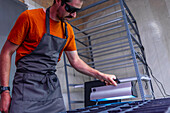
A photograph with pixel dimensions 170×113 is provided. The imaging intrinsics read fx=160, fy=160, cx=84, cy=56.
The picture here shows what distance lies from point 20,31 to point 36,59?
157 mm

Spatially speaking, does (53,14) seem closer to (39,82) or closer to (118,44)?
(39,82)

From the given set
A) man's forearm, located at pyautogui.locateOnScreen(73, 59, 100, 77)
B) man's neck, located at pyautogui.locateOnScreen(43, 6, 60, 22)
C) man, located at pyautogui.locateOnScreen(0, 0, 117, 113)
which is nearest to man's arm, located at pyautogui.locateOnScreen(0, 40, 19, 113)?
man, located at pyautogui.locateOnScreen(0, 0, 117, 113)

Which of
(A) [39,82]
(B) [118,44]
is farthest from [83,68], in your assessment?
(B) [118,44]

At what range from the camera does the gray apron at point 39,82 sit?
73cm

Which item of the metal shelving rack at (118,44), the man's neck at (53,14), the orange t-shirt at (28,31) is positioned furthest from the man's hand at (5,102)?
the metal shelving rack at (118,44)

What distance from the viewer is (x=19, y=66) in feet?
2.61

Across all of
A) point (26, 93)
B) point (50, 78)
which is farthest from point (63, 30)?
point (26, 93)

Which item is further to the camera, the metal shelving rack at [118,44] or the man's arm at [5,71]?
the metal shelving rack at [118,44]

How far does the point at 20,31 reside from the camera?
784 millimetres

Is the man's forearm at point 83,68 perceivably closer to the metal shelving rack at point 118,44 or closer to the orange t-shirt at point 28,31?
the orange t-shirt at point 28,31

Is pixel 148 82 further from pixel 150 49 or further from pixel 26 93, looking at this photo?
pixel 26 93

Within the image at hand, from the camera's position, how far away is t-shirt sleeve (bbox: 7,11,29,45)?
0.78 m

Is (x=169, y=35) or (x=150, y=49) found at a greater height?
(x=169, y=35)

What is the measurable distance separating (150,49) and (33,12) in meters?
1.93
